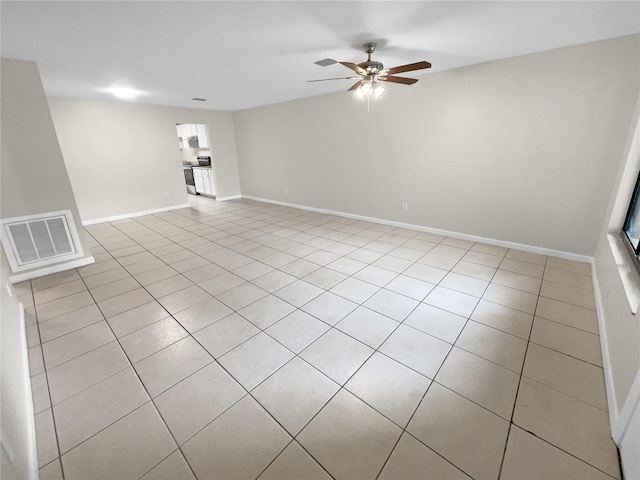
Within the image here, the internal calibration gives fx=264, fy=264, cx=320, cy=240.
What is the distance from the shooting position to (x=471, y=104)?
3588 mm

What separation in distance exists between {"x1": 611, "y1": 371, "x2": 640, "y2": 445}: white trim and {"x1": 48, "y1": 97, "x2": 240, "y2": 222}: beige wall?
7.38 metres

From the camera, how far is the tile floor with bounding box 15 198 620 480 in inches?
50.3

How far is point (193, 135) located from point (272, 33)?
695cm

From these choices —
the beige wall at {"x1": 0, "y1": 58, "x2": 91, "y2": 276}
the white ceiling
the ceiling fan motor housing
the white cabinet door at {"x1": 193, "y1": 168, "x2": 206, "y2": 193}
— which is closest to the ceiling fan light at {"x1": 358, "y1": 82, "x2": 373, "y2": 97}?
the ceiling fan motor housing

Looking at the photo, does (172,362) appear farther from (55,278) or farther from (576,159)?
(576,159)

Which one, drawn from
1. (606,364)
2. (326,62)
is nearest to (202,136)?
(326,62)

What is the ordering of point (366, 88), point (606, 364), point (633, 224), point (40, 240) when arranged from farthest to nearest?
1. point (40, 240)
2. point (366, 88)
3. point (633, 224)
4. point (606, 364)

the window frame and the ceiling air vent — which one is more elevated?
the ceiling air vent

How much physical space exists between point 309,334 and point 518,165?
11.1 feet

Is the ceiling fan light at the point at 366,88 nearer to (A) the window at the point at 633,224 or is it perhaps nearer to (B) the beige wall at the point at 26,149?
(A) the window at the point at 633,224

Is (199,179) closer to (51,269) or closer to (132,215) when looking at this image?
(132,215)

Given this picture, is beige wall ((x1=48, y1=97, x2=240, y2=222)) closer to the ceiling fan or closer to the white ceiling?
the white ceiling

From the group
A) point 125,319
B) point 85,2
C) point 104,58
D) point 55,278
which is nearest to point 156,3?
A: point 85,2

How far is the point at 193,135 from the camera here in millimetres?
8266
